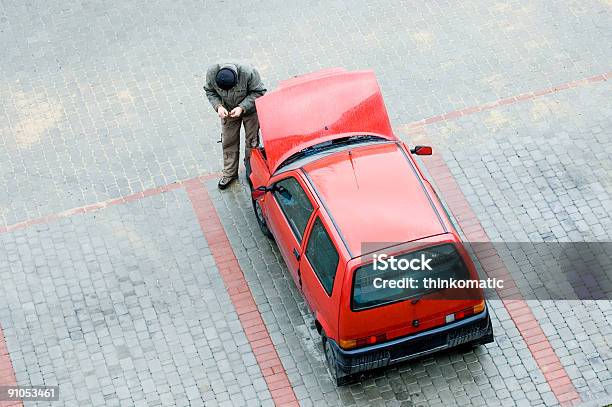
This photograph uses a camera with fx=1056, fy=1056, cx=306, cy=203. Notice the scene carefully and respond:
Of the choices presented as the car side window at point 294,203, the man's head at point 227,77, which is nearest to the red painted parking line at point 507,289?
the car side window at point 294,203

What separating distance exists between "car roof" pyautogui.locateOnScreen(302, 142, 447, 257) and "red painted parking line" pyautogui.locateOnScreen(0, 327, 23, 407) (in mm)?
3737

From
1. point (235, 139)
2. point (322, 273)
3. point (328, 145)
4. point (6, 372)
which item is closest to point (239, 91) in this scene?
point (235, 139)

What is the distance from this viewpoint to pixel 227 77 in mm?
11836

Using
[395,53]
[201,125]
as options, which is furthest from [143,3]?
[395,53]

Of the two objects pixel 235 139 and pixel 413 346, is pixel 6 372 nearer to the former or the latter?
pixel 235 139

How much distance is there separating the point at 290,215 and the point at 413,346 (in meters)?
1.95

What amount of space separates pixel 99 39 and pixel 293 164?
5.12 metres

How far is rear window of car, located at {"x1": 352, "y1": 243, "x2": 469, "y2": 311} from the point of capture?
995cm

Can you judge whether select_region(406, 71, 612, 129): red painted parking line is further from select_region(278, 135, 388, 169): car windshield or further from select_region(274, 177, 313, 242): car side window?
select_region(274, 177, 313, 242): car side window

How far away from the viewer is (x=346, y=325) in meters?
10.0

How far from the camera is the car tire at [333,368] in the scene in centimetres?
1055

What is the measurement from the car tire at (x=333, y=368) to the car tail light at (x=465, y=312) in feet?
3.85

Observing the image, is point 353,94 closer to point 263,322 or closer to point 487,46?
point 263,322

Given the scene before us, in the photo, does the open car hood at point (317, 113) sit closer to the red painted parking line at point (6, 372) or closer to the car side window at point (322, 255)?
the car side window at point (322, 255)
